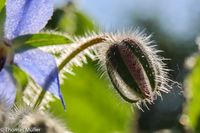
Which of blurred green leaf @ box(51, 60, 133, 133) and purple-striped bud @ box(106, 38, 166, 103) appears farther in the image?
blurred green leaf @ box(51, 60, 133, 133)

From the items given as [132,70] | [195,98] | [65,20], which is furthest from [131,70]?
[65,20]

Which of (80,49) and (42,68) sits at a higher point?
(80,49)

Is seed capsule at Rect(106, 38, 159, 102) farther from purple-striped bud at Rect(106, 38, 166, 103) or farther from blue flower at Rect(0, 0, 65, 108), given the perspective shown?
blue flower at Rect(0, 0, 65, 108)

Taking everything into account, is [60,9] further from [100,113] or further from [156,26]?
[156,26]

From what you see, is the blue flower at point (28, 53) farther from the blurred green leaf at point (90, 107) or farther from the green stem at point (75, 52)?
the blurred green leaf at point (90, 107)

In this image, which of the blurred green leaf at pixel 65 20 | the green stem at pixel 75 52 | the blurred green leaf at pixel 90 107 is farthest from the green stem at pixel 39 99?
the blurred green leaf at pixel 90 107

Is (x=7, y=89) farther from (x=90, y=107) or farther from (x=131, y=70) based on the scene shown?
(x=90, y=107)

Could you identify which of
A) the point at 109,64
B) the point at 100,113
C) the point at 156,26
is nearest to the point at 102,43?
the point at 109,64

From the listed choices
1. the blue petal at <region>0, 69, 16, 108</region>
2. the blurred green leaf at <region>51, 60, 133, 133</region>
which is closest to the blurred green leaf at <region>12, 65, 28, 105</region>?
the blue petal at <region>0, 69, 16, 108</region>

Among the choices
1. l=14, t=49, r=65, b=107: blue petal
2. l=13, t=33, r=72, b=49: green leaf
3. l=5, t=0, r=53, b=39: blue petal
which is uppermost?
l=5, t=0, r=53, b=39: blue petal
